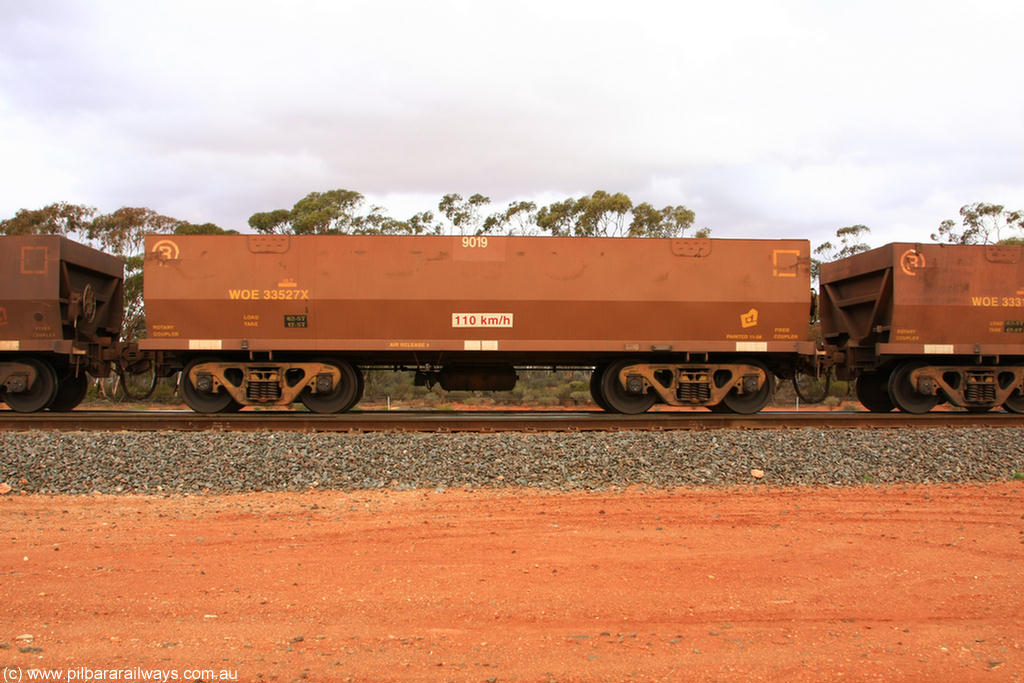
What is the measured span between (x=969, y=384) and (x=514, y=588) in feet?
34.8

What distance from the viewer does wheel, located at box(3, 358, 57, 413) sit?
10.7 m

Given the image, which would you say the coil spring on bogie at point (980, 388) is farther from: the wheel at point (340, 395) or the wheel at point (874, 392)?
the wheel at point (340, 395)

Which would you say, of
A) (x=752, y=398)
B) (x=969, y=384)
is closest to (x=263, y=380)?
(x=752, y=398)

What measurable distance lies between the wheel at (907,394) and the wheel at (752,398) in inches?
85.8

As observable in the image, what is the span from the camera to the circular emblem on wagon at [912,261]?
10.9m

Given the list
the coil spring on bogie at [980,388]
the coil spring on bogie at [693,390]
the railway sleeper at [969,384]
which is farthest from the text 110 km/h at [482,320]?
the coil spring on bogie at [980,388]

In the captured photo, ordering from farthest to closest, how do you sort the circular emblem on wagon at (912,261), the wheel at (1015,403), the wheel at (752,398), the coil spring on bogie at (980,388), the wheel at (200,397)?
the wheel at (1015,403) < the coil spring on bogie at (980,388) < the wheel at (752,398) < the circular emblem on wagon at (912,261) < the wheel at (200,397)

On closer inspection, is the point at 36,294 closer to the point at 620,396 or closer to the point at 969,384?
the point at 620,396

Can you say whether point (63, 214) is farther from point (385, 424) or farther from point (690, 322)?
point (690, 322)

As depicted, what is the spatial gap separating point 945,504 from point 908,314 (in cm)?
567

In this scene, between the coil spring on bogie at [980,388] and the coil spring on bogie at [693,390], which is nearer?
the coil spring on bogie at [693,390]

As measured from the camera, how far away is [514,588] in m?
4.05

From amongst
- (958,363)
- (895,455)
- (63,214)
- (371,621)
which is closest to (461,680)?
(371,621)

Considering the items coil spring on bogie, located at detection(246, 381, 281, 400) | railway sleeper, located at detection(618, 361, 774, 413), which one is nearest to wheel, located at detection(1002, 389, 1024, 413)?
railway sleeper, located at detection(618, 361, 774, 413)
